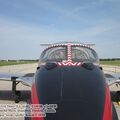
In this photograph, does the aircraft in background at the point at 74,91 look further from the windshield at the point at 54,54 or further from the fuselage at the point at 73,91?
the windshield at the point at 54,54

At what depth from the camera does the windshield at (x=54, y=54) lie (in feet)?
27.1

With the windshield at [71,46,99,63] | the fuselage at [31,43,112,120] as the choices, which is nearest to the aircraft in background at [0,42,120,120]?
the fuselage at [31,43,112,120]

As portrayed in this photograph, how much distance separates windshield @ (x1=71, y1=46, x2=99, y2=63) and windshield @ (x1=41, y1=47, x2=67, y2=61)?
0.27 metres

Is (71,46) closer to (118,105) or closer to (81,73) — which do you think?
(81,73)

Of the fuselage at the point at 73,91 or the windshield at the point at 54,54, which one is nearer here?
the fuselage at the point at 73,91

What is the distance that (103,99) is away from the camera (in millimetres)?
5789

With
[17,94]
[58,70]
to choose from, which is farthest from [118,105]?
[58,70]

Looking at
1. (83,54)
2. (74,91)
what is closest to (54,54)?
(83,54)

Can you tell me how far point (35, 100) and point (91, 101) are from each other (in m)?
1.20

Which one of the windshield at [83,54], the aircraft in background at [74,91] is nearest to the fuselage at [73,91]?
the aircraft in background at [74,91]

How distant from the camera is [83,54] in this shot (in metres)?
8.66

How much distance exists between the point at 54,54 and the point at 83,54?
0.87m

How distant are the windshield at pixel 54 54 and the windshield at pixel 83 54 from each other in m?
0.27

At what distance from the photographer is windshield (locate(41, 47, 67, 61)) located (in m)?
8.27
